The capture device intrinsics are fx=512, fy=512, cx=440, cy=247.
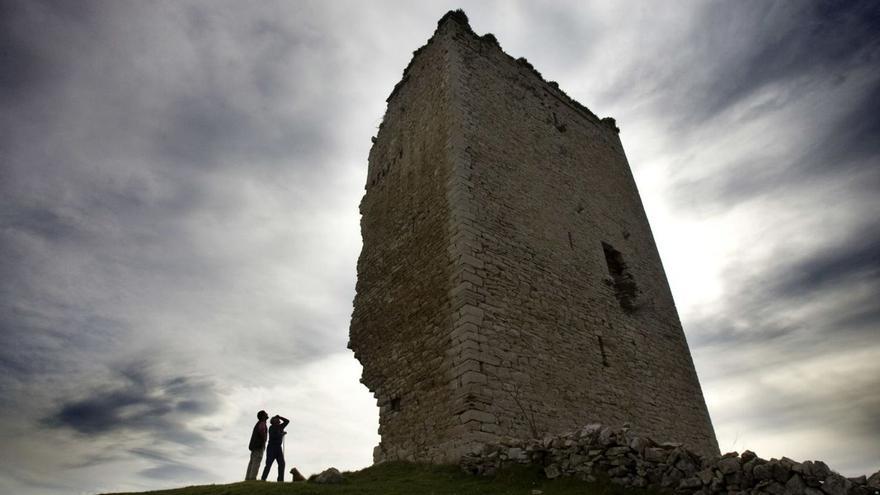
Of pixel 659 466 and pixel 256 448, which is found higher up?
pixel 256 448

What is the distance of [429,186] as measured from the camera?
11.3 metres

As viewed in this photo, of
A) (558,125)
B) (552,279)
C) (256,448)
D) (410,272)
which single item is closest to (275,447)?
(256,448)

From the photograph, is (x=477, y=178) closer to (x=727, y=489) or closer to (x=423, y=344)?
(x=423, y=344)

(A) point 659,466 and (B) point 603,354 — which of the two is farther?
(B) point 603,354

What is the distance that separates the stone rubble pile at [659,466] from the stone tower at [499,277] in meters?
0.70

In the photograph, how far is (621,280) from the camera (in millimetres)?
12766

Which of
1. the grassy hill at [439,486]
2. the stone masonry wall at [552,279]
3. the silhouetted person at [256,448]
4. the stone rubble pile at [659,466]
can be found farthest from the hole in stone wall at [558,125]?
the silhouetted person at [256,448]

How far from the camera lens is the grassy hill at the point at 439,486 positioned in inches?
251

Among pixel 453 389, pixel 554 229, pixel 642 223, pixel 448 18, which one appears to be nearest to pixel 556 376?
pixel 453 389

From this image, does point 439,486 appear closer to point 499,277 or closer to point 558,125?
point 499,277

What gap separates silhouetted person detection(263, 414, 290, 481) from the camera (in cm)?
889

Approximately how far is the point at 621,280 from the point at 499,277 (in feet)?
15.6

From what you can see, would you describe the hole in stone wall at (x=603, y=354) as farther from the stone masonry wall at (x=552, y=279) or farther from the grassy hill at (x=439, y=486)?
the grassy hill at (x=439, y=486)

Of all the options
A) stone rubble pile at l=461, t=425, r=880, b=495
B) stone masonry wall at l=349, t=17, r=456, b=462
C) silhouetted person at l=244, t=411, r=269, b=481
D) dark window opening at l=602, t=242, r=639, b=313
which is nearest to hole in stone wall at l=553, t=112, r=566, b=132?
dark window opening at l=602, t=242, r=639, b=313
